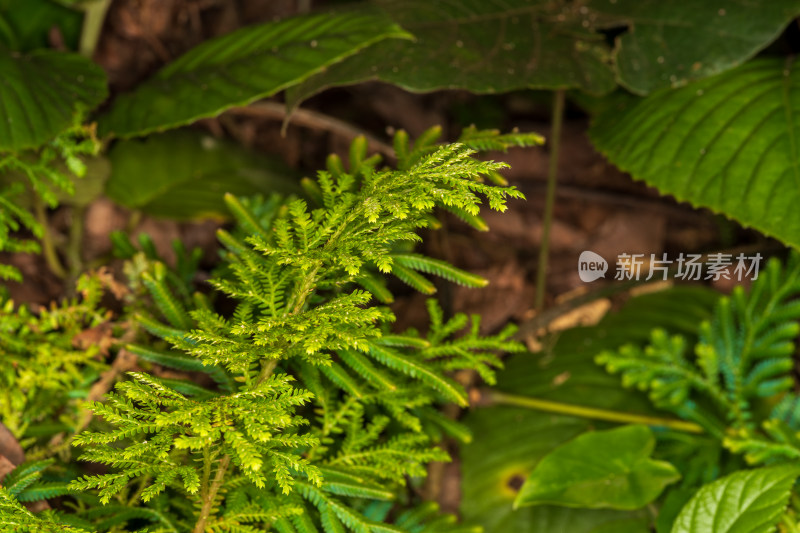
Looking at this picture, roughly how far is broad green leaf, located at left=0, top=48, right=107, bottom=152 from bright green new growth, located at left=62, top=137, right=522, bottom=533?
40cm

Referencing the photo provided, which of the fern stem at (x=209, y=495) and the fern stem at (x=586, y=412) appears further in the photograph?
the fern stem at (x=586, y=412)

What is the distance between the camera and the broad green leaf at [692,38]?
1.42 m

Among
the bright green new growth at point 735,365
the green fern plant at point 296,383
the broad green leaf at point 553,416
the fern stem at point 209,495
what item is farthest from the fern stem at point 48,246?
the bright green new growth at point 735,365

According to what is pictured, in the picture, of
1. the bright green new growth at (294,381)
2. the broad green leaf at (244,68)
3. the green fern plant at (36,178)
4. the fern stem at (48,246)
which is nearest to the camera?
the bright green new growth at (294,381)

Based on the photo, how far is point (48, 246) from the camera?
5.17 feet

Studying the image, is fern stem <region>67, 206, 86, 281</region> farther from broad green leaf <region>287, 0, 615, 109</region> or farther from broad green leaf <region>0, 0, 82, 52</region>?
broad green leaf <region>287, 0, 615, 109</region>

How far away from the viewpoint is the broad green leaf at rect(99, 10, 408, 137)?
50.1 inches

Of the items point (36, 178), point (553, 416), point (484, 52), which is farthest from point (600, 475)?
point (36, 178)

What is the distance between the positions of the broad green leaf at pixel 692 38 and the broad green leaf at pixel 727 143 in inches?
1.9

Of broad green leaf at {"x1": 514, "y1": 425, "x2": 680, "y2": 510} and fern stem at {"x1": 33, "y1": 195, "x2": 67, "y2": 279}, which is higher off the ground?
fern stem at {"x1": 33, "y1": 195, "x2": 67, "y2": 279}

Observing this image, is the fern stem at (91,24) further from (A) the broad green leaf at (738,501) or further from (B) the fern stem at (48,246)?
(A) the broad green leaf at (738,501)

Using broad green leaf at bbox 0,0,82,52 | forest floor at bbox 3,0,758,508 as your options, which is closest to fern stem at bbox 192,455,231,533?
forest floor at bbox 3,0,758,508

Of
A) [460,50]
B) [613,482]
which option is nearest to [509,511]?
[613,482]

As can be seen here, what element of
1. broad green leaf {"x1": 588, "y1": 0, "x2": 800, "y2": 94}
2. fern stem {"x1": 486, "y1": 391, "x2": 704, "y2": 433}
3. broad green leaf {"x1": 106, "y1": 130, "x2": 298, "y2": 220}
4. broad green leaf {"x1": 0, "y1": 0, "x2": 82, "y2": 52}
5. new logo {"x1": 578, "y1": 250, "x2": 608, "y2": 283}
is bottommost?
fern stem {"x1": 486, "y1": 391, "x2": 704, "y2": 433}
